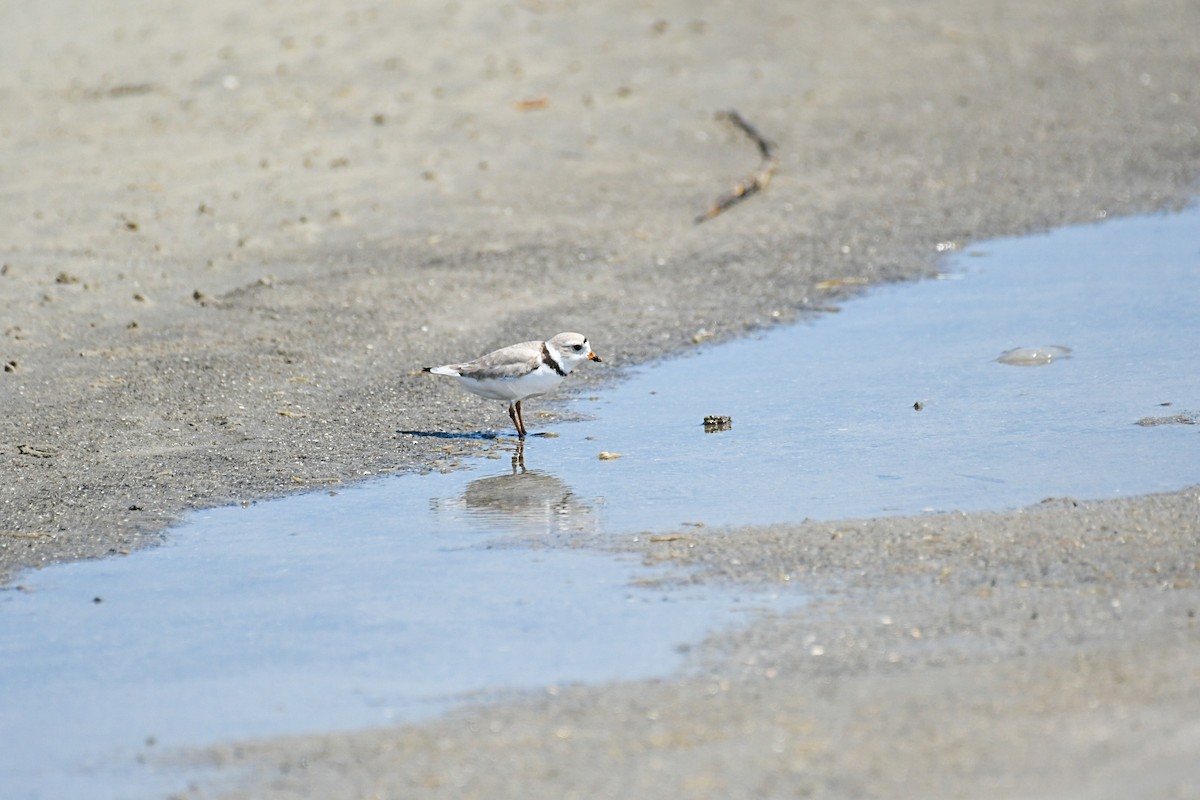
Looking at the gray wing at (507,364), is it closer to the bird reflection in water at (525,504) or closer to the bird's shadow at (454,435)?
the bird's shadow at (454,435)

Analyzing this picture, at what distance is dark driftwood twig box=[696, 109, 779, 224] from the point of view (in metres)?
11.9

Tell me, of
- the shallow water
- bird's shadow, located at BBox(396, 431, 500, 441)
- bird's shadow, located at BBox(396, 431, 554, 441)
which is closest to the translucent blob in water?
the shallow water

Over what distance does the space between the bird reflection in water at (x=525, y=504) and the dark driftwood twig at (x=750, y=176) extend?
4.73 metres

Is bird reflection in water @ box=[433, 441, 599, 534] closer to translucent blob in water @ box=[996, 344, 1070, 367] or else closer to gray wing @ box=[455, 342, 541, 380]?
gray wing @ box=[455, 342, 541, 380]

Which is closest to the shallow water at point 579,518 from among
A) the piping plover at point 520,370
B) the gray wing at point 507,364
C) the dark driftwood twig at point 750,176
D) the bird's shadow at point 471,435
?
the bird's shadow at point 471,435

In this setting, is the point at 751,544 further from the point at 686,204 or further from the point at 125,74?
the point at 125,74

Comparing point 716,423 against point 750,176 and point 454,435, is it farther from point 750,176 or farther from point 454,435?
point 750,176

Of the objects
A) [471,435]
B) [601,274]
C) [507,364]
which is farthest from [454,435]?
[601,274]

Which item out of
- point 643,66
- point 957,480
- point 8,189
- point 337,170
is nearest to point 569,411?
point 957,480

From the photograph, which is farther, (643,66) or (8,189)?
(643,66)

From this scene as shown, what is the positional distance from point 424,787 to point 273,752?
56 centimetres

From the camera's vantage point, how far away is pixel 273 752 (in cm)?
482

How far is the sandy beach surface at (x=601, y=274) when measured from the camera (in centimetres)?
475

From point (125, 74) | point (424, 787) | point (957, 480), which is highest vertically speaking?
point (125, 74)
